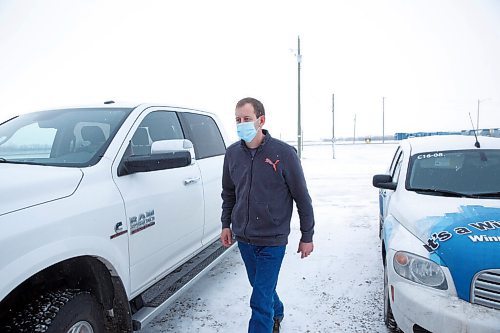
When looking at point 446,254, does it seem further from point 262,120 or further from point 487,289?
point 262,120

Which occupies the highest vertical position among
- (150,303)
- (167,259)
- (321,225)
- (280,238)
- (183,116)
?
(183,116)

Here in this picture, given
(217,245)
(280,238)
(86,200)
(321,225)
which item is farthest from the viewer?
(321,225)

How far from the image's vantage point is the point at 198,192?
136 inches

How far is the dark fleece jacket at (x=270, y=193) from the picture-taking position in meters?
2.44

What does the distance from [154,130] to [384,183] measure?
2.42 meters

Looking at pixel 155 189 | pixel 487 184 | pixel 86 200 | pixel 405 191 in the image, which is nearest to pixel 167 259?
pixel 155 189

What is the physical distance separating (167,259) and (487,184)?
9.85 ft

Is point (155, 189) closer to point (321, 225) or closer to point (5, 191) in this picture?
point (5, 191)

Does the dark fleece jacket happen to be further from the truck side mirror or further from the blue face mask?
the truck side mirror

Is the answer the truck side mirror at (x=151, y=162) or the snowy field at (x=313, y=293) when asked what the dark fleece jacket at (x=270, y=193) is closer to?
the truck side mirror at (x=151, y=162)

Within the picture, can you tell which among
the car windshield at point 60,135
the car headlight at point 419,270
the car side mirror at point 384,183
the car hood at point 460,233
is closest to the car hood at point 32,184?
the car windshield at point 60,135

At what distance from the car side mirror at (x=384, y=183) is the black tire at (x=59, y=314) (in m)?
2.90

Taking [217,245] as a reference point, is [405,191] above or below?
above

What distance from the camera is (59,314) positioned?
1.91 metres
